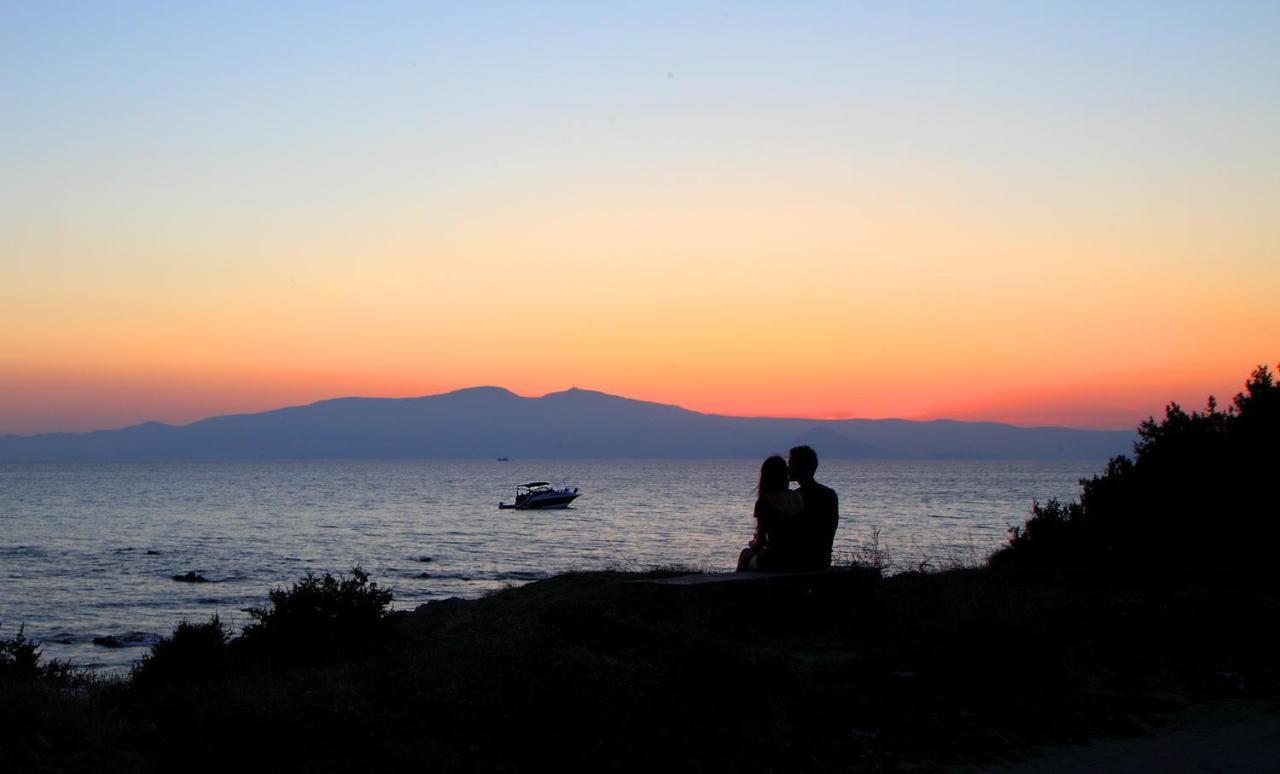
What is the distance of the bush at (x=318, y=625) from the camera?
9.99 meters

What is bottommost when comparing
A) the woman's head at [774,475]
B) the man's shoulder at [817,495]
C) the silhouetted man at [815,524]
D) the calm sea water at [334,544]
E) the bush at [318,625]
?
the calm sea water at [334,544]

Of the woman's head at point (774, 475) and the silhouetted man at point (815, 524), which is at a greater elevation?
the woman's head at point (774, 475)

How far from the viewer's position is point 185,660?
9883 millimetres

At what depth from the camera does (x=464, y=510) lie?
8394cm

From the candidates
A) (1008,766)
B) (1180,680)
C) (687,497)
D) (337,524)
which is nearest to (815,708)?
(1008,766)

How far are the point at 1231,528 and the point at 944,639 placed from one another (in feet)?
26.6

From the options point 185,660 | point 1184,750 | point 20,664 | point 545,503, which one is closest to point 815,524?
point 1184,750

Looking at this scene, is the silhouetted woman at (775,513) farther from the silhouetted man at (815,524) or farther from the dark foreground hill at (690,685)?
Result: the dark foreground hill at (690,685)

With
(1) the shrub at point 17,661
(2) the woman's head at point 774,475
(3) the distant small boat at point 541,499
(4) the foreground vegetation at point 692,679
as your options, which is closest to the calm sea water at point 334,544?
(3) the distant small boat at point 541,499

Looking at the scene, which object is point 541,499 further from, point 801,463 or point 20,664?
point 801,463

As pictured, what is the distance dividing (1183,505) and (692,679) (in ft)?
35.9

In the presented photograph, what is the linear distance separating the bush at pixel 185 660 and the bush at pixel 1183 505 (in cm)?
1000

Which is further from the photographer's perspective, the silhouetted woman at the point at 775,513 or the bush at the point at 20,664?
the silhouetted woman at the point at 775,513

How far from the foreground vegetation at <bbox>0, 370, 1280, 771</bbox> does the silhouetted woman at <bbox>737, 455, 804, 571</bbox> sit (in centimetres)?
51
